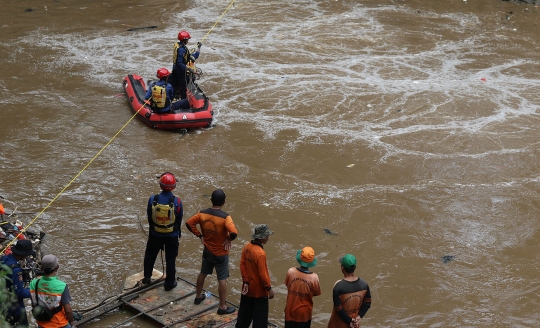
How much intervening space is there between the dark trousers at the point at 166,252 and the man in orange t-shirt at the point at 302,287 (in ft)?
4.88

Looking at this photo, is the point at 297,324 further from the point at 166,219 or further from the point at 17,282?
the point at 17,282

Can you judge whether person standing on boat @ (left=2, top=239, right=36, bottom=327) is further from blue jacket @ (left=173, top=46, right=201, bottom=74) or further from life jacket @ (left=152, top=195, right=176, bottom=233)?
blue jacket @ (left=173, top=46, right=201, bottom=74)

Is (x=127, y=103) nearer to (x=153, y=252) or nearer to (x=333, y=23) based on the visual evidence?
(x=153, y=252)

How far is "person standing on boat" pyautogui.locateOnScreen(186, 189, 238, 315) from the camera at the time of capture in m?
5.83

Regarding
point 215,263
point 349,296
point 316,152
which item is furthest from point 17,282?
point 316,152

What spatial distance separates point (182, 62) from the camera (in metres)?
11.8

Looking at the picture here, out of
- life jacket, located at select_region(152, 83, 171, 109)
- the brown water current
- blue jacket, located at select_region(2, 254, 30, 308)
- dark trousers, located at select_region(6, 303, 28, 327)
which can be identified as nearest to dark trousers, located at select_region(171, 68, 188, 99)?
life jacket, located at select_region(152, 83, 171, 109)

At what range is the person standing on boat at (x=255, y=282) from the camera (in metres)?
5.38

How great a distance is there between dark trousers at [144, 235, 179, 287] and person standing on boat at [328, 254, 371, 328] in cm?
189

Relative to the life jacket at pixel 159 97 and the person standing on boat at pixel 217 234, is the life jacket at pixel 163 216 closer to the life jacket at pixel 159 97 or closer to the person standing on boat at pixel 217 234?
the person standing on boat at pixel 217 234

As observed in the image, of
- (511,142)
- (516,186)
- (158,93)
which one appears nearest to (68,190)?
(158,93)

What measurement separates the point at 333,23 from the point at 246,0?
3992 mm

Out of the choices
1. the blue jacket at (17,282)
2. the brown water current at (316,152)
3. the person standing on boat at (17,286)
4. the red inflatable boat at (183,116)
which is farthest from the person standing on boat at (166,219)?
the red inflatable boat at (183,116)

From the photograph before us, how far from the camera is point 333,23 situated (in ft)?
62.8
